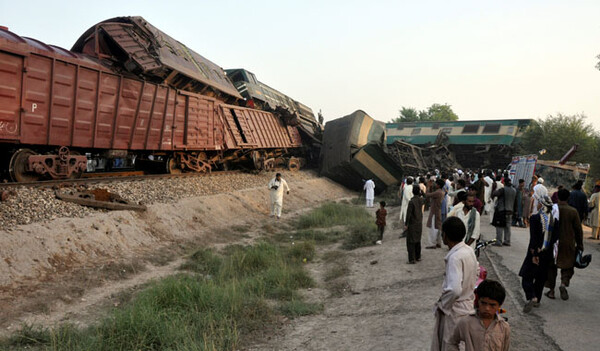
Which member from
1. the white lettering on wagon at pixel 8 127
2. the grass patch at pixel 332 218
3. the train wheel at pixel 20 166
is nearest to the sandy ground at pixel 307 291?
the train wheel at pixel 20 166

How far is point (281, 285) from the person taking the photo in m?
6.47

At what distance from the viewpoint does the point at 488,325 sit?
7.75ft

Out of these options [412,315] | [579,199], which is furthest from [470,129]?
[412,315]

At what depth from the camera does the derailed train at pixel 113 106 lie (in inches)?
332

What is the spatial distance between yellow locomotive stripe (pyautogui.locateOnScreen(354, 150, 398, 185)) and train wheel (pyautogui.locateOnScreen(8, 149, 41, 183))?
1502 centimetres

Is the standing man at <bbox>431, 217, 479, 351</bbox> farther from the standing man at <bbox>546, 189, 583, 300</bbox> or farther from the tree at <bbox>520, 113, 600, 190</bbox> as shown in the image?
the tree at <bbox>520, 113, 600, 190</bbox>

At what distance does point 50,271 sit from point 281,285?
143 inches

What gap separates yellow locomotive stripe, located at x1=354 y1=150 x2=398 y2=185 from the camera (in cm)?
2080

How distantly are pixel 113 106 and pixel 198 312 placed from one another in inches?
301

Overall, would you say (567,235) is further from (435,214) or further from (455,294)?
(435,214)

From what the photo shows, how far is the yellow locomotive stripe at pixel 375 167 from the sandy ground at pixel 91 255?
10.7 meters

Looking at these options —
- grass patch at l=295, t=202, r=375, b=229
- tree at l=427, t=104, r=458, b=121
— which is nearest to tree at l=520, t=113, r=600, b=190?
grass patch at l=295, t=202, r=375, b=229

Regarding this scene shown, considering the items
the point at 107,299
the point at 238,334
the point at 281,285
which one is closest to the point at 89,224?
the point at 107,299

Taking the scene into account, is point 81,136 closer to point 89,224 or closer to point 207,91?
point 89,224
